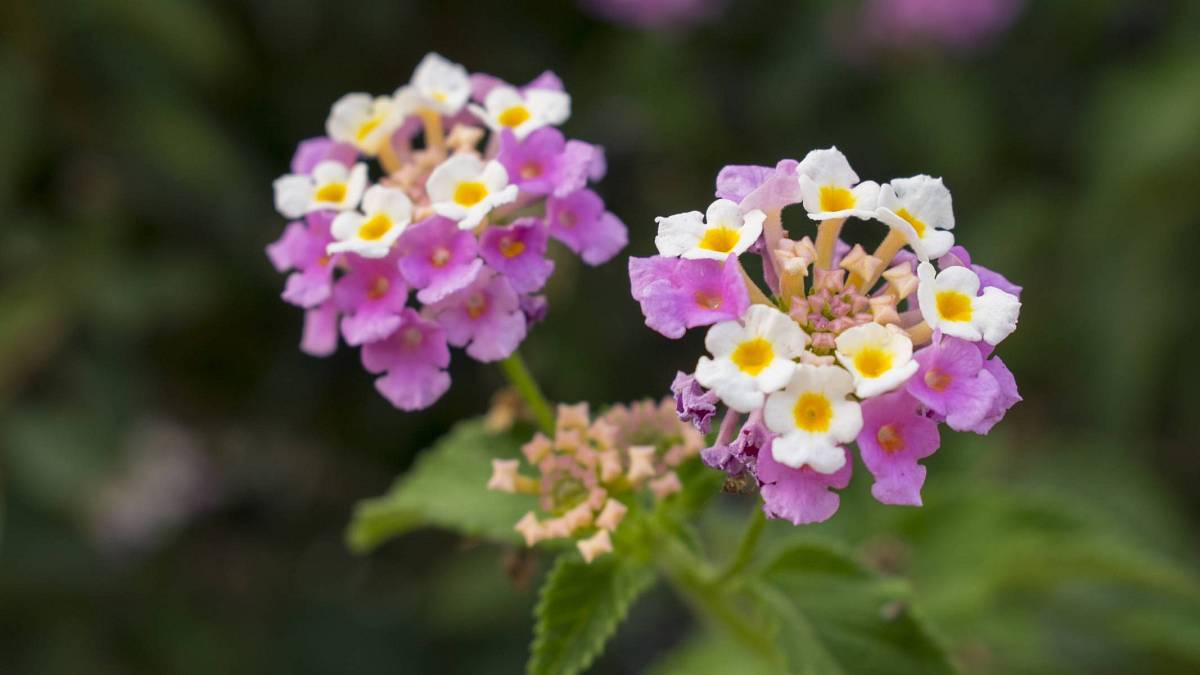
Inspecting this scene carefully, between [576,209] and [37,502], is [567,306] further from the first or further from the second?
[576,209]

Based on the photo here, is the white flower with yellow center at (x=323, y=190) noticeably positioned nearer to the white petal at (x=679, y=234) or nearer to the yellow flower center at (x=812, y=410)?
the white petal at (x=679, y=234)

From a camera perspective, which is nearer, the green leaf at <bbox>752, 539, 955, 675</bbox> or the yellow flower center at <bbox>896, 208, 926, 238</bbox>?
the yellow flower center at <bbox>896, 208, 926, 238</bbox>

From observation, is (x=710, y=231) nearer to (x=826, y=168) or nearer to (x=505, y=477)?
(x=826, y=168)

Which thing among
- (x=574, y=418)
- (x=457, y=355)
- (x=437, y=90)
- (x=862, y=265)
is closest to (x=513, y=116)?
(x=437, y=90)

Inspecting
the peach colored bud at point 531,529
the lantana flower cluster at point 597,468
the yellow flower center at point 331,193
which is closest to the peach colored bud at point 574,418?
the lantana flower cluster at point 597,468

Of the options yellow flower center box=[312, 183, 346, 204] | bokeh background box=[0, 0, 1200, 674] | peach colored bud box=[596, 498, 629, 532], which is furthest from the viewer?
bokeh background box=[0, 0, 1200, 674]

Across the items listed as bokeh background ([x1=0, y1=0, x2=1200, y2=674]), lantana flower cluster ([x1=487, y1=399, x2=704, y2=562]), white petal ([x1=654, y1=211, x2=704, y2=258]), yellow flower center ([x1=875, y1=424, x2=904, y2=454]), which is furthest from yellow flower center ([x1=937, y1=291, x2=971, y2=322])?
bokeh background ([x1=0, y1=0, x2=1200, y2=674])

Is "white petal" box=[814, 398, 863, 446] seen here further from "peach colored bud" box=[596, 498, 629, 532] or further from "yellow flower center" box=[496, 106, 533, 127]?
"yellow flower center" box=[496, 106, 533, 127]
